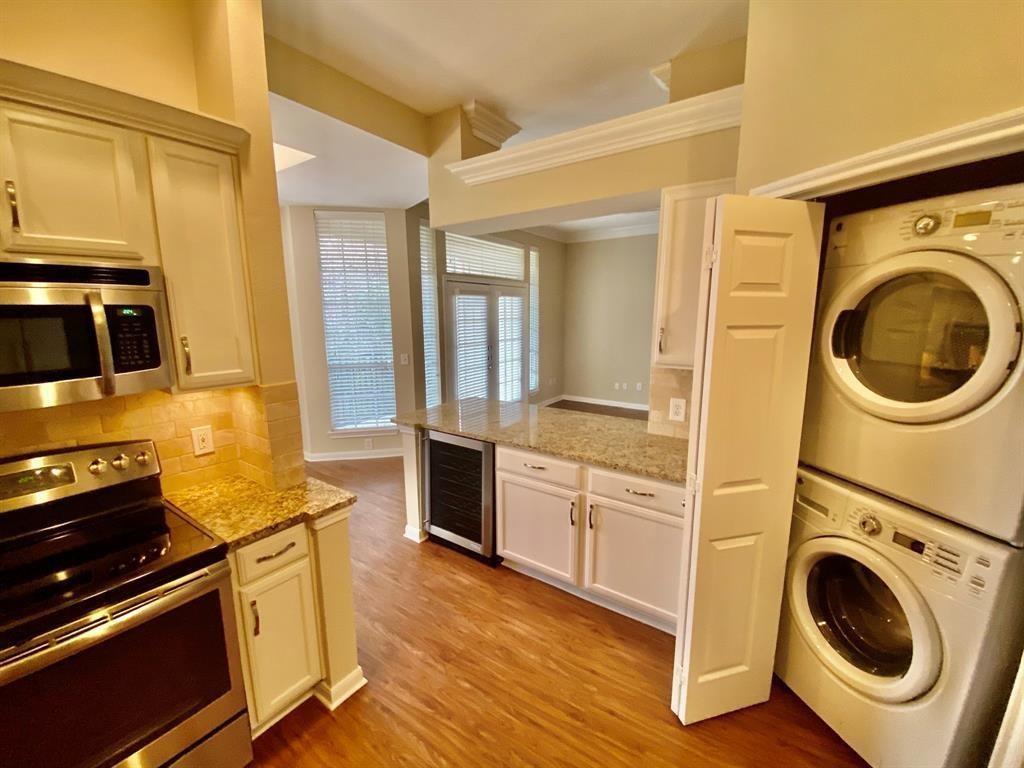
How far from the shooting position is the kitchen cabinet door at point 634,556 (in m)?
1.96

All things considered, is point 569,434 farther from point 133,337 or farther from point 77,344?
point 77,344

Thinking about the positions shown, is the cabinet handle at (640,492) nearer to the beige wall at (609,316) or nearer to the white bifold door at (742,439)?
the white bifold door at (742,439)

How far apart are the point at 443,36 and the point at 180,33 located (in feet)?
3.59

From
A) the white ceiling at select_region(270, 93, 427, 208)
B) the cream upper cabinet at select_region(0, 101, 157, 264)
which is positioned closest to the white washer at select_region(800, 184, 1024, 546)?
the cream upper cabinet at select_region(0, 101, 157, 264)

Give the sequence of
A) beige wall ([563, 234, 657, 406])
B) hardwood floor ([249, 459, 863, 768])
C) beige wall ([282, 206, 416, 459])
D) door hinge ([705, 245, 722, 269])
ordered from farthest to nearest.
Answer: beige wall ([563, 234, 657, 406])
beige wall ([282, 206, 416, 459])
hardwood floor ([249, 459, 863, 768])
door hinge ([705, 245, 722, 269])

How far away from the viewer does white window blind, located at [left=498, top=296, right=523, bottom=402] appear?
580 centimetres

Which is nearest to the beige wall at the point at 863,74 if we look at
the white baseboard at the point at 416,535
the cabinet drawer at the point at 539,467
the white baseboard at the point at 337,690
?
the cabinet drawer at the point at 539,467

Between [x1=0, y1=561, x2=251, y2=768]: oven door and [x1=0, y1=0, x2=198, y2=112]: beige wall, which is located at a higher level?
[x1=0, y1=0, x2=198, y2=112]: beige wall

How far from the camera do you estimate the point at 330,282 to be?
4.19 meters

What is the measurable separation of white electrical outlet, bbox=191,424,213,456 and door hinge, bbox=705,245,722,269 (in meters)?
2.08

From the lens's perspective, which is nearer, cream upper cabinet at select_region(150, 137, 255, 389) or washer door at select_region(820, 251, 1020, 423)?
washer door at select_region(820, 251, 1020, 423)

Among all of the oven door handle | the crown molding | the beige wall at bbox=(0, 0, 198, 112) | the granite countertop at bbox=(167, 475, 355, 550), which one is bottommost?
the oven door handle

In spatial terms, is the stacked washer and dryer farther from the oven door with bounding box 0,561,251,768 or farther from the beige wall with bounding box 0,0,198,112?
the beige wall with bounding box 0,0,198,112

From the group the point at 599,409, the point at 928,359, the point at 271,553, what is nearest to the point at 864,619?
the point at 928,359
